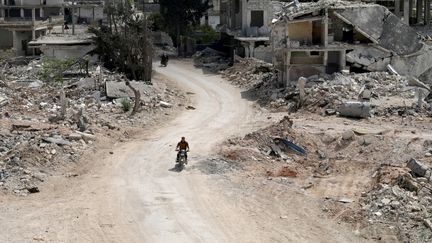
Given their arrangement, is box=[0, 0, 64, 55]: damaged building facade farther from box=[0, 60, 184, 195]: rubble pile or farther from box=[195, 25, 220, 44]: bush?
box=[0, 60, 184, 195]: rubble pile

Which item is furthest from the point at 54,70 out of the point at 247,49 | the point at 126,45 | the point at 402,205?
the point at 402,205

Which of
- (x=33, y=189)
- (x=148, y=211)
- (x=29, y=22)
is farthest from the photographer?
(x=29, y=22)

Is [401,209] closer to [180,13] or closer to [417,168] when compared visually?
[417,168]

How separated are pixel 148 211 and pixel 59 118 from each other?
12296 millimetres

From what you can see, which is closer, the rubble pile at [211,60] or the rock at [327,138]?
the rock at [327,138]

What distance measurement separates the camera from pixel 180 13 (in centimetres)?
6150

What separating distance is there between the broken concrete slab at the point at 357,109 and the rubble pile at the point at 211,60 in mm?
19855

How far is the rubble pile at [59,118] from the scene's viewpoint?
80.8 feet

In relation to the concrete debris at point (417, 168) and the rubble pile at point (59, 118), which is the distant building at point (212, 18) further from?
the concrete debris at point (417, 168)

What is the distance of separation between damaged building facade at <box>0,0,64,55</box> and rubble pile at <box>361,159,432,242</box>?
4635cm

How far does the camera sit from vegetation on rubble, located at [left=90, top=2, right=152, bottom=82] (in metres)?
43.2

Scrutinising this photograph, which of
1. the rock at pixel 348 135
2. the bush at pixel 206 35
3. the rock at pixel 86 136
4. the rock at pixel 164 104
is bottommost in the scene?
the rock at pixel 348 135

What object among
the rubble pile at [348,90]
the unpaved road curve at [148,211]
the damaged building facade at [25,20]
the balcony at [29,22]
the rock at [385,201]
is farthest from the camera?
the damaged building facade at [25,20]

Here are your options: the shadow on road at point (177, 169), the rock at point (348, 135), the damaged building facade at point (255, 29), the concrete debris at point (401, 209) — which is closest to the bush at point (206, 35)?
the damaged building facade at point (255, 29)
